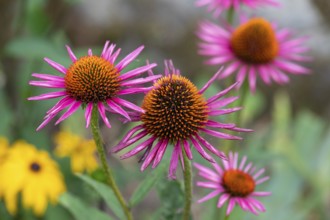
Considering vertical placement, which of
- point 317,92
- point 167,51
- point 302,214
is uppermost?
point 317,92

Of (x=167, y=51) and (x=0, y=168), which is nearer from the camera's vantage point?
(x=0, y=168)

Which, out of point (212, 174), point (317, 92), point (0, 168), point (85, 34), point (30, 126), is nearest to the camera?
point (212, 174)

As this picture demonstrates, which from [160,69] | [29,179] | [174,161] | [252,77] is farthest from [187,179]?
[160,69]

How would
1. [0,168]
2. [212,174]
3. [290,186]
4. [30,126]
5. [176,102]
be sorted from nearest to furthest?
[176,102], [212,174], [0,168], [30,126], [290,186]

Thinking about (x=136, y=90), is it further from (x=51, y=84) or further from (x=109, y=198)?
(x=109, y=198)

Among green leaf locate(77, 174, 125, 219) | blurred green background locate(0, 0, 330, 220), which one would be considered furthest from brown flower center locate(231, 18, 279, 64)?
green leaf locate(77, 174, 125, 219)

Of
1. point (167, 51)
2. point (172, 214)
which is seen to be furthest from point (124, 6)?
point (172, 214)

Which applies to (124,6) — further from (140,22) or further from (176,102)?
A: (176,102)
